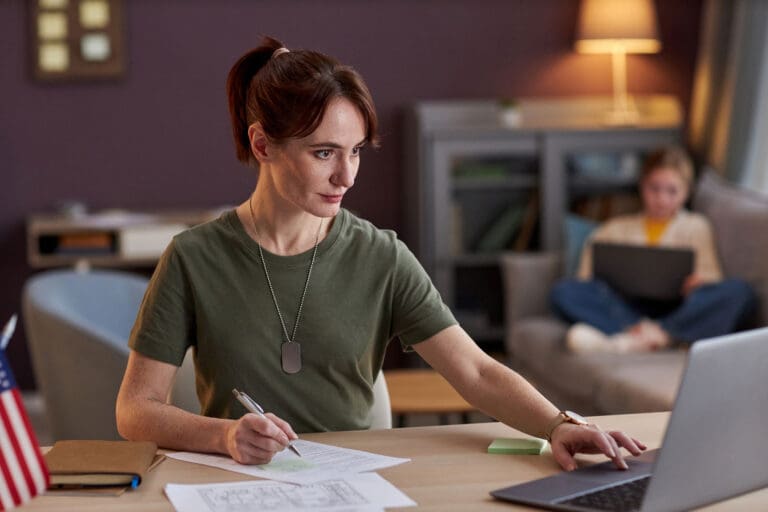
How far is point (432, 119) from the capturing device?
5078 mm

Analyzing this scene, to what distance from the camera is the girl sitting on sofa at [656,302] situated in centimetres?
384

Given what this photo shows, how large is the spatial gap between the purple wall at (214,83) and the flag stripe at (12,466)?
12.6 feet

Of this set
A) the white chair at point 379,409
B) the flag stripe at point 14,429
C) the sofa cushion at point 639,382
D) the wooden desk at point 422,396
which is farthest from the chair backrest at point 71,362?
the flag stripe at point 14,429

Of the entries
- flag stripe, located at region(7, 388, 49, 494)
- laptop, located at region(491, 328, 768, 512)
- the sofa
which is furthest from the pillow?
flag stripe, located at region(7, 388, 49, 494)

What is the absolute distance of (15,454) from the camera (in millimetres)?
1223

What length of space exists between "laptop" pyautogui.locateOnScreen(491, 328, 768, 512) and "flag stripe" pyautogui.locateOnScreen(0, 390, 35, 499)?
0.51 metres

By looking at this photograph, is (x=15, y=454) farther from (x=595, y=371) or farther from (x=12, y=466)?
(x=595, y=371)

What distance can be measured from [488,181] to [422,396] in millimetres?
1836

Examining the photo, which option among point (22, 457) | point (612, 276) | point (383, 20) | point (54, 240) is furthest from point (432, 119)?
point (22, 457)

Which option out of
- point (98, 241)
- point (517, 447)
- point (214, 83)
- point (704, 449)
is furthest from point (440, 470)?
point (214, 83)

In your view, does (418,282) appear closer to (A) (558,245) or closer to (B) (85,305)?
(B) (85,305)

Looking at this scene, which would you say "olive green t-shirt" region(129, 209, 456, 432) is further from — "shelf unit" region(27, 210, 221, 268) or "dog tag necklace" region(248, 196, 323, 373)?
"shelf unit" region(27, 210, 221, 268)

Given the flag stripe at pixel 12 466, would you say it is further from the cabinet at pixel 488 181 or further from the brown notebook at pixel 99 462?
the cabinet at pixel 488 181

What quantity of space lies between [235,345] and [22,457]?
0.56m
